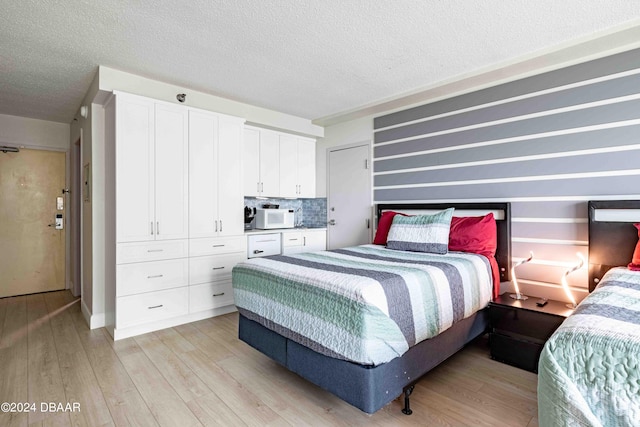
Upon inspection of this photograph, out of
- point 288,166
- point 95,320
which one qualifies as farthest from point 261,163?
point 95,320

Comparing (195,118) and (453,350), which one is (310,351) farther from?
(195,118)

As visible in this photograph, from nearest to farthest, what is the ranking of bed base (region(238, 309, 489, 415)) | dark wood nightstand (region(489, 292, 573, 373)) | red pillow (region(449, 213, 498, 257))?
→ bed base (region(238, 309, 489, 415)) < dark wood nightstand (region(489, 292, 573, 373)) < red pillow (region(449, 213, 498, 257))

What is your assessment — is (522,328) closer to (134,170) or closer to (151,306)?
(151,306)

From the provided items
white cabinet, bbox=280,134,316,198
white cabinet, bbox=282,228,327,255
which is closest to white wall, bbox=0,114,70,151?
white cabinet, bbox=280,134,316,198

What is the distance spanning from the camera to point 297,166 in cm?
480

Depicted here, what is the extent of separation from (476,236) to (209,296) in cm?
275

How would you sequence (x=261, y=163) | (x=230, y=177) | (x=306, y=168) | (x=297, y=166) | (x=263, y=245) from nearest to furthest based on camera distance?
(x=230, y=177) → (x=263, y=245) → (x=261, y=163) → (x=297, y=166) → (x=306, y=168)

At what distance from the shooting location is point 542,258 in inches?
113

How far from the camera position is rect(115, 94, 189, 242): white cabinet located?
2.97 meters

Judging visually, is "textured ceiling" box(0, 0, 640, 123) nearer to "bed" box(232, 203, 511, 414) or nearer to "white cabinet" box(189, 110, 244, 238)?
"white cabinet" box(189, 110, 244, 238)

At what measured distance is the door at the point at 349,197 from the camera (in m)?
4.32

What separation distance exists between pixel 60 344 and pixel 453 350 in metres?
3.22

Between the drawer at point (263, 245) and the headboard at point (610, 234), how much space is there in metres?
3.13

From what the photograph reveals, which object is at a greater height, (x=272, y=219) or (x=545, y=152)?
(x=545, y=152)
